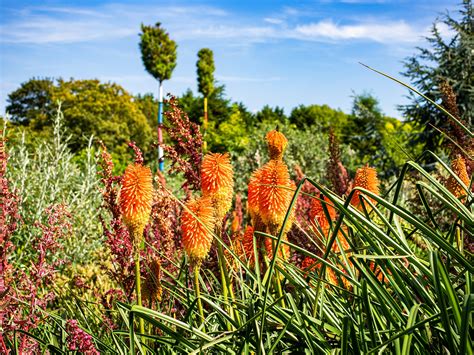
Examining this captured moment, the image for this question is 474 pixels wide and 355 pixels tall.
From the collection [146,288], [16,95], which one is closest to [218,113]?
[16,95]

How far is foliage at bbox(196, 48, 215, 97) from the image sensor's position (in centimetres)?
3178

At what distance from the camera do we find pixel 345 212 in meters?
1.24

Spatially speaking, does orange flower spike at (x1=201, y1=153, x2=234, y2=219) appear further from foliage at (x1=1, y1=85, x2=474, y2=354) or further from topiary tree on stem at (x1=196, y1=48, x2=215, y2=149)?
topiary tree on stem at (x1=196, y1=48, x2=215, y2=149)

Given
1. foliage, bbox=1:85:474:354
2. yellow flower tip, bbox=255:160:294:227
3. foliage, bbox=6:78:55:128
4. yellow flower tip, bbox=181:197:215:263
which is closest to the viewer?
foliage, bbox=1:85:474:354

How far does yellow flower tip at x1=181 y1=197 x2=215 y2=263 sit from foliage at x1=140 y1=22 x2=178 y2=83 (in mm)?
31922

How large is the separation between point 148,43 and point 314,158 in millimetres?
21176

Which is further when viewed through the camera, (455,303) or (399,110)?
(399,110)

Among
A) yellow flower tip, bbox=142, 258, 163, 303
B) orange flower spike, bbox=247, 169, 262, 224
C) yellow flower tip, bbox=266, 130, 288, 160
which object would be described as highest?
yellow flower tip, bbox=266, 130, 288, 160

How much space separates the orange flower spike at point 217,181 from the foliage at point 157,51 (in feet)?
104

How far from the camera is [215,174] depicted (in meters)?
1.94

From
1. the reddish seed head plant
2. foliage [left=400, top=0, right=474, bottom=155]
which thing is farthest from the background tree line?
the reddish seed head plant

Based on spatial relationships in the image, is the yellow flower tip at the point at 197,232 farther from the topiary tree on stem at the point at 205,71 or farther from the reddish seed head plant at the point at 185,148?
the topiary tree on stem at the point at 205,71

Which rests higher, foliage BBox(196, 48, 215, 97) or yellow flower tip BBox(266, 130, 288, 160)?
foliage BBox(196, 48, 215, 97)

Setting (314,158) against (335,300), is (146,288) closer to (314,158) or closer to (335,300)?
(335,300)
